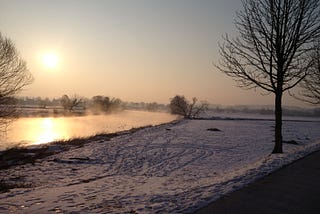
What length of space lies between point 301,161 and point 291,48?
5577 millimetres

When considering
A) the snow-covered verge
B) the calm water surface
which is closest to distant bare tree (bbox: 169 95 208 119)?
the calm water surface

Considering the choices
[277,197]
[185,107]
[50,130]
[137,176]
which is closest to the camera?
[277,197]

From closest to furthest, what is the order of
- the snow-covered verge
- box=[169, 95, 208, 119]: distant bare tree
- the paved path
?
the paved path
the snow-covered verge
box=[169, 95, 208, 119]: distant bare tree

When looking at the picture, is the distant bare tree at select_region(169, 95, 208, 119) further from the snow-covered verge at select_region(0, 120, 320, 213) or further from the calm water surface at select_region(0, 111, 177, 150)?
the snow-covered verge at select_region(0, 120, 320, 213)

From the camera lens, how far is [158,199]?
26.2 feet

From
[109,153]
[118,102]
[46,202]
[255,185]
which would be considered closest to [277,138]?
[255,185]

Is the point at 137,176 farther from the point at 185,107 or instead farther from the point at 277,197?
→ the point at 185,107

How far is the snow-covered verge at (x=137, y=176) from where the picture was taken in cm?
781

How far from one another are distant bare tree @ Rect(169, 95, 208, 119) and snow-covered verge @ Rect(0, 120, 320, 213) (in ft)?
224

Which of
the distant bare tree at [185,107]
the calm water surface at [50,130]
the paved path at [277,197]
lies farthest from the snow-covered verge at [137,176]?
the distant bare tree at [185,107]

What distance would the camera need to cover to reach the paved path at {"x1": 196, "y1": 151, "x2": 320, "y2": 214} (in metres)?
6.90

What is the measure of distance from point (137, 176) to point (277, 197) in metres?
7.83

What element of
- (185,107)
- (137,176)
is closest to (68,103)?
(185,107)

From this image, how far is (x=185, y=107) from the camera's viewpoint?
100688 millimetres
